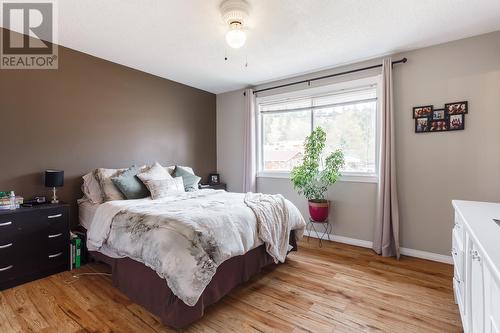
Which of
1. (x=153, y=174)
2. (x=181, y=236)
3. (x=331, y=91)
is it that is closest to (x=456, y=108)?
(x=331, y=91)

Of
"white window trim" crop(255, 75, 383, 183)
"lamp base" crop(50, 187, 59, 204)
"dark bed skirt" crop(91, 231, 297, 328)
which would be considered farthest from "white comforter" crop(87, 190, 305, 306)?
"white window trim" crop(255, 75, 383, 183)

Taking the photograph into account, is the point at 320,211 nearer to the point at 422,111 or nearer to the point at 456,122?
the point at 422,111

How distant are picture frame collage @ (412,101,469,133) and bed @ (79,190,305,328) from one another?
1.93 metres

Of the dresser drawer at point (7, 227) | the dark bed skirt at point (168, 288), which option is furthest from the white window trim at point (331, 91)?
the dresser drawer at point (7, 227)

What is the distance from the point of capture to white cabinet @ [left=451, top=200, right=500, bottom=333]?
961 millimetres

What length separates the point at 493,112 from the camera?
2.60 meters

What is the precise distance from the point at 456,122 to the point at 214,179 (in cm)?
374

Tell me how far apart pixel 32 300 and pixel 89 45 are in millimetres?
2703

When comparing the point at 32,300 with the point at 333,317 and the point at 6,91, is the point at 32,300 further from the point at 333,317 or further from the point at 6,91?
the point at 333,317

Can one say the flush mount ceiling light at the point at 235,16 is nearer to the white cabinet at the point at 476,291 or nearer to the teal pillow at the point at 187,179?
the teal pillow at the point at 187,179

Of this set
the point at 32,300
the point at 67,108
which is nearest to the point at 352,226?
the point at 32,300

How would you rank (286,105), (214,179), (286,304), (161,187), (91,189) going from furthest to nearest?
(214,179), (286,105), (161,187), (91,189), (286,304)

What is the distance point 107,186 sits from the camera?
9.69 feet

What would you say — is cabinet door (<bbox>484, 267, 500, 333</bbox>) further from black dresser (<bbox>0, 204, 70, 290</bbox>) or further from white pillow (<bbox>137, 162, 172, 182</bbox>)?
black dresser (<bbox>0, 204, 70, 290</bbox>)
